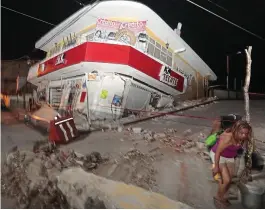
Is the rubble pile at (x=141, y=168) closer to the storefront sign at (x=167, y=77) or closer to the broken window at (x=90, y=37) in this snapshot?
the storefront sign at (x=167, y=77)

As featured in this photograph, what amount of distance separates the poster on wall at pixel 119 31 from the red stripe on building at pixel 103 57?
73mm

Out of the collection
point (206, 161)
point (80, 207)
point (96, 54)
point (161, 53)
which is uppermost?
point (161, 53)

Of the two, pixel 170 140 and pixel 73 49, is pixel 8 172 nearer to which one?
pixel 73 49

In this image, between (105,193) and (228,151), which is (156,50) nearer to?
(228,151)

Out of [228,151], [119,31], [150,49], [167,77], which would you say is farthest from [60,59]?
[228,151]

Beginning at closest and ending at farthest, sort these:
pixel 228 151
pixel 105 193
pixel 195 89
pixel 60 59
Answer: pixel 105 193
pixel 228 151
pixel 60 59
pixel 195 89

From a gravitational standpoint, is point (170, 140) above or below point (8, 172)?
above

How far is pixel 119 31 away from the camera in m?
2.41

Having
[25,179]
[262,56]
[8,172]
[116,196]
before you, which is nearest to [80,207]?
[116,196]

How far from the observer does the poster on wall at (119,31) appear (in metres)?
2.37

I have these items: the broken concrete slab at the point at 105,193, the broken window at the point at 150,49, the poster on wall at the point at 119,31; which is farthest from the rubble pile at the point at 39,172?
the broken window at the point at 150,49

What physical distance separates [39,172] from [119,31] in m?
1.55

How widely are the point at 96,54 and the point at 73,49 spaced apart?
0.22 m

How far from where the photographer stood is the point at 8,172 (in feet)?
6.30
